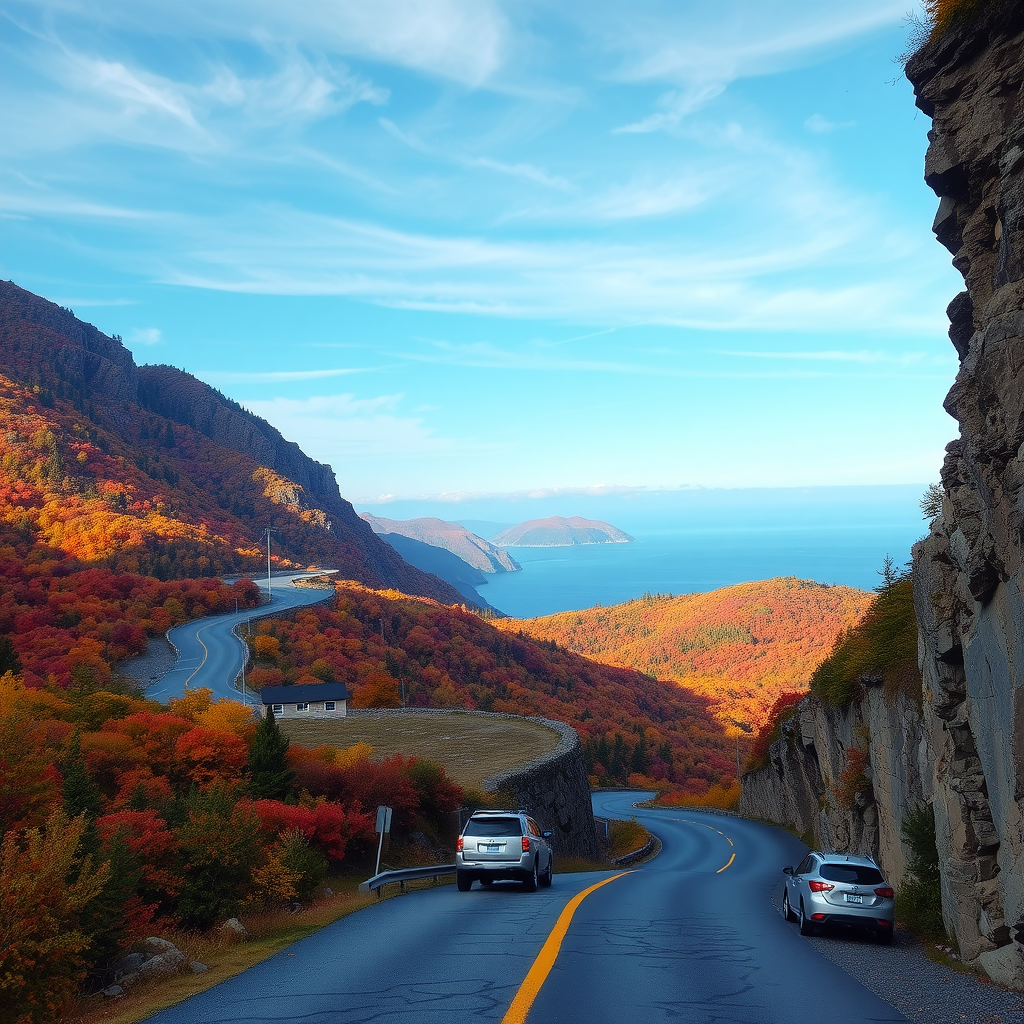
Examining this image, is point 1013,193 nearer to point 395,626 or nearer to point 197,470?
point 395,626

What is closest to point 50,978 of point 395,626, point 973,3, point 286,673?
point 973,3

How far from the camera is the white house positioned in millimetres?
48750

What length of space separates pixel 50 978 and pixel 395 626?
3126 inches

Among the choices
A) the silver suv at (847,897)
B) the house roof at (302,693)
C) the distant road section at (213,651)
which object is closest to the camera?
the silver suv at (847,897)

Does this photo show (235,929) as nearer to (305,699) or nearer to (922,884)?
(922,884)

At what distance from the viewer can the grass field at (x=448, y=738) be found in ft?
125

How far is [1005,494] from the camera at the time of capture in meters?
9.48

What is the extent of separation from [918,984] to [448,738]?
1456 inches

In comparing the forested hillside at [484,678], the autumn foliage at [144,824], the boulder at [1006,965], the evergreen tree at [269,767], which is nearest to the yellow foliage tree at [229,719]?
the autumn foliage at [144,824]

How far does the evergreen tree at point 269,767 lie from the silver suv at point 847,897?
1533cm

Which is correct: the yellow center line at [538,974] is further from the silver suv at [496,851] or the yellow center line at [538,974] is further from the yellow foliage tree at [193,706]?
the yellow foliage tree at [193,706]

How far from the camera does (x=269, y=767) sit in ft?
79.4

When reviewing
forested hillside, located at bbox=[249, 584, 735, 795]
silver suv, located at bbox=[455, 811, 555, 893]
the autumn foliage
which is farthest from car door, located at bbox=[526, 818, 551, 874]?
forested hillside, located at bbox=[249, 584, 735, 795]

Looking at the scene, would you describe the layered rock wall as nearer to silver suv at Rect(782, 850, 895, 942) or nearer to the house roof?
silver suv at Rect(782, 850, 895, 942)
